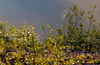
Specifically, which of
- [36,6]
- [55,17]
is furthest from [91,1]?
[36,6]

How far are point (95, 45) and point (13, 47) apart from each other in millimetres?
1758

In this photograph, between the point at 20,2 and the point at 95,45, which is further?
the point at 20,2

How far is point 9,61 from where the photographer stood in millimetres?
2330

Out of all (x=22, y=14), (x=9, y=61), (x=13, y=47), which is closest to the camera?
(x=9, y=61)

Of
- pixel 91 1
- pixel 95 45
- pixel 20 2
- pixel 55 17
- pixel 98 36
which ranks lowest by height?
pixel 95 45

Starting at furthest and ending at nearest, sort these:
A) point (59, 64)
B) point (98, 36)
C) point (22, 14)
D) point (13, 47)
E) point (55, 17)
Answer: point (22, 14)
point (55, 17)
point (98, 36)
point (13, 47)
point (59, 64)

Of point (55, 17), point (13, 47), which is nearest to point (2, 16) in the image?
point (55, 17)

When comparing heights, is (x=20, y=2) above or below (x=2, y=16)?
above

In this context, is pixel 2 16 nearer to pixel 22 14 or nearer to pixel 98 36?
pixel 22 14

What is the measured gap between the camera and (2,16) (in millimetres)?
4969

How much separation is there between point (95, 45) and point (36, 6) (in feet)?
9.18

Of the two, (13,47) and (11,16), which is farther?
(11,16)

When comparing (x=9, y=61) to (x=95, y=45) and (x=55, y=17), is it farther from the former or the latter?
(x=55, y=17)

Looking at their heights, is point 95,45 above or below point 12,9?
below
